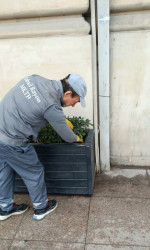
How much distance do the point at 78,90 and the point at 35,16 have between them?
158 cm

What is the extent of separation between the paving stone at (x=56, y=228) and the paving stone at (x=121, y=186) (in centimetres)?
57

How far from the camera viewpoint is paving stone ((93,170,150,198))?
10.7 ft

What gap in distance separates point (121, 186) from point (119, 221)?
0.71 m

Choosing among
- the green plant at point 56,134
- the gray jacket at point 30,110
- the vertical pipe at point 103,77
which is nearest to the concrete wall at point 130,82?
the vertical pipe at point 103,77

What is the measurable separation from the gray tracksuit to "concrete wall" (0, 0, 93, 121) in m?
1.00

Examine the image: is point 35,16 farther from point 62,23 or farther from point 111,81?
point 111,81

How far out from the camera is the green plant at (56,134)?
123 inches

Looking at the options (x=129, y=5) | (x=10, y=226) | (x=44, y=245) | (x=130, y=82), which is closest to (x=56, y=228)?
(x=44, y=245)

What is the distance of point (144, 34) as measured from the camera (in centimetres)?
322

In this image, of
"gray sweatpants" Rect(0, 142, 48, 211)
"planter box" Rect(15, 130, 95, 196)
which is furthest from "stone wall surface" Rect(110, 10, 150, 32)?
"gray sweatpants" Rect(0, 142, 48, 211)

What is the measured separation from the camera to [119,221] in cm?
278

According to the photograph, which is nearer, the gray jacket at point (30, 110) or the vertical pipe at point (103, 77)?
the gray jacket at point (30, 110)

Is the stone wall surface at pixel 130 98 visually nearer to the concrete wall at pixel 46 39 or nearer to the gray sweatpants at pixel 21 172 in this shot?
the concrete wall at pixel 46 39

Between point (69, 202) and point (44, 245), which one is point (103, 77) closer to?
point (69, 202)
